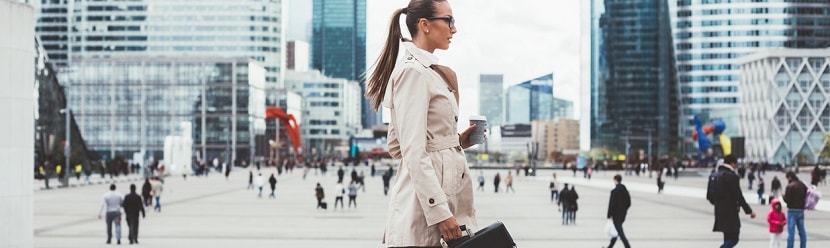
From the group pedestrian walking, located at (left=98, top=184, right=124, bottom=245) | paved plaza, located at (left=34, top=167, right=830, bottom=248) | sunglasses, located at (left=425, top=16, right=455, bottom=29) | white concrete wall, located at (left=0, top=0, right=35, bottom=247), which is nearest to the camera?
sunglasses, located at (left=425, top=16, right=455, bottom=29)

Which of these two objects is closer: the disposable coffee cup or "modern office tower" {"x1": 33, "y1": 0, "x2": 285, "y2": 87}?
the disposable coffee cup

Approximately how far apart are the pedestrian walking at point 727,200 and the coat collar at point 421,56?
9655mm

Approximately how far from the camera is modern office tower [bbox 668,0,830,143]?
6580 inches

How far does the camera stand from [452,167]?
4.16m

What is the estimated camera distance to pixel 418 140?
401 centimetres

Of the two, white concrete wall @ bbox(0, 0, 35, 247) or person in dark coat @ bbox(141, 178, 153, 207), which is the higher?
white concrete wall @ bbox(0, 0, 35, 247)

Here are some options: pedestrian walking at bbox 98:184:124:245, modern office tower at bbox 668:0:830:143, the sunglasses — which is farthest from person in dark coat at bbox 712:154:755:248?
modern office tower at bbox 668:0:830:143

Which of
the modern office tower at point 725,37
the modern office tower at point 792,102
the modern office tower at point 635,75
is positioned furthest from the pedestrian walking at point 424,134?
the modern office tower at point 635,75

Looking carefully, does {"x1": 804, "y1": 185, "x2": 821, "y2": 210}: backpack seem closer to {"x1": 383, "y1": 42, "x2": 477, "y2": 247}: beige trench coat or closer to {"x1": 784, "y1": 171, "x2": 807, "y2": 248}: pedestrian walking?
{"x1": 784, "y1": 171, "x2": 807, "y2": 248}: pedestrian walking

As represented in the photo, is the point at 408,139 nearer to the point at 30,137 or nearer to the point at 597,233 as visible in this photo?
the point at 30,137

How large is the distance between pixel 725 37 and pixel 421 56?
178m

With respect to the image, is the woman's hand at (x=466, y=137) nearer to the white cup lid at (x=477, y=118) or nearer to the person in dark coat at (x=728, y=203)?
the white cup lid at (x=477, y=118)

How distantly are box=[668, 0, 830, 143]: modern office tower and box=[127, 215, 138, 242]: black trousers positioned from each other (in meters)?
154

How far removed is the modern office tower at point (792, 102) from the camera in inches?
5605
